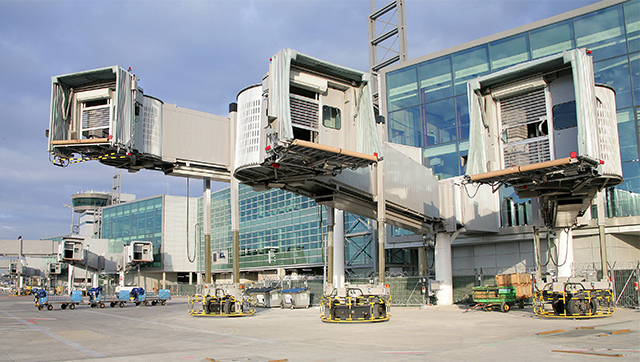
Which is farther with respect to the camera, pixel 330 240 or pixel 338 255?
pixel 338 255

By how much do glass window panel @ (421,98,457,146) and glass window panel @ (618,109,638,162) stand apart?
41.7 ft

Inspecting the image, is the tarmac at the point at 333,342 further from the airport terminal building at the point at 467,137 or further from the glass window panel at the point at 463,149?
the glass window panel at the point at 463,149

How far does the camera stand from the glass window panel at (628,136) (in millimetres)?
35750

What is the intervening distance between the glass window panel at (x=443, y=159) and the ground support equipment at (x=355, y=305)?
891 inches

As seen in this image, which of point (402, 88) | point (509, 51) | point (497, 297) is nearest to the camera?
point (497, 297)

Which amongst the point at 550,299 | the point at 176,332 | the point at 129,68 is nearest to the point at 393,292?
the point at 550,299

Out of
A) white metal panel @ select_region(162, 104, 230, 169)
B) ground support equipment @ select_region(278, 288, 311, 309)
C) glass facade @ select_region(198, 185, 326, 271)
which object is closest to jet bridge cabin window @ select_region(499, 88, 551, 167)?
white metal panel @ select_region(162, 104, 230, 169)

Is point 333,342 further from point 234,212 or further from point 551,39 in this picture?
point 551,39

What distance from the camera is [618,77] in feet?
121

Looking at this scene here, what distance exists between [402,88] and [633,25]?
63.0ft

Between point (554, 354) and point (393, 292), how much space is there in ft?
87.8

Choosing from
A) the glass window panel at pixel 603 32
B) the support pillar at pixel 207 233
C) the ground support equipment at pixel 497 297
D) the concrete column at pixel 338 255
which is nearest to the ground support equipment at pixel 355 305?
the support pillar at pixel 207 233

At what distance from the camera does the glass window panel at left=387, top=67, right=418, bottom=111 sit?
1850 inches

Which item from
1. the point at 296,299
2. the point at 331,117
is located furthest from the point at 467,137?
the point at 331,117
